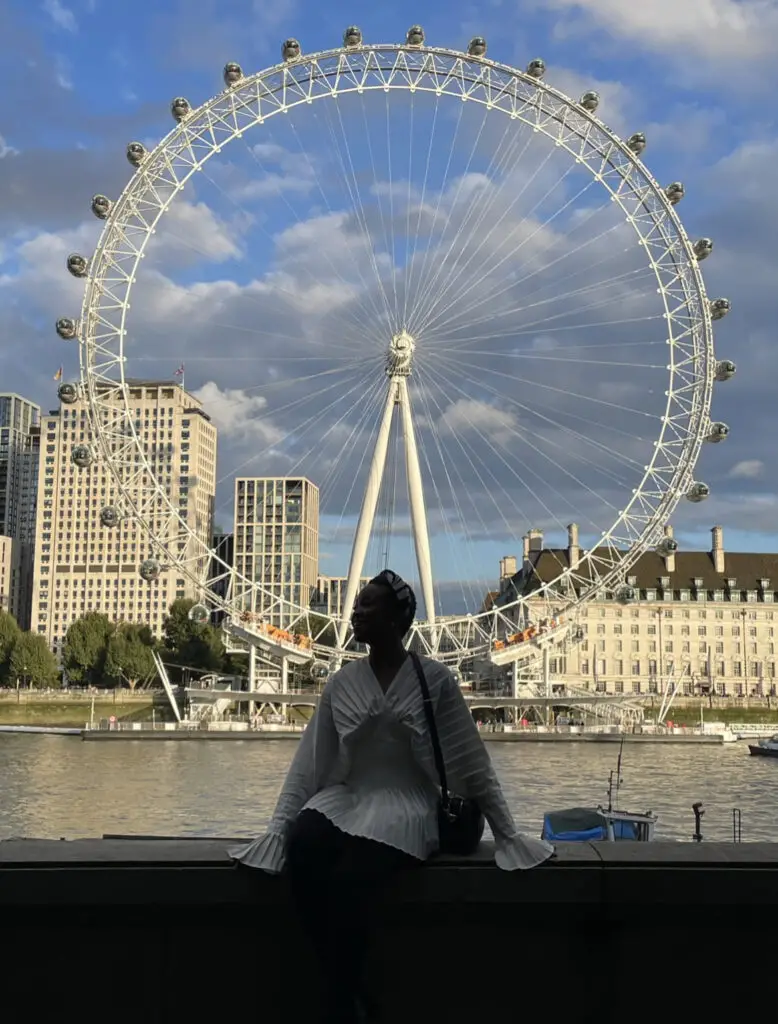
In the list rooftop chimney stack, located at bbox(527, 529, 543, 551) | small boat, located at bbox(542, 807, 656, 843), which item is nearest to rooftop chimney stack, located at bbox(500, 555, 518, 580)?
rooftop chimney stack, located at bbox(527, 529, 543, 551)

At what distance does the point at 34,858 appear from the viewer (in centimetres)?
394

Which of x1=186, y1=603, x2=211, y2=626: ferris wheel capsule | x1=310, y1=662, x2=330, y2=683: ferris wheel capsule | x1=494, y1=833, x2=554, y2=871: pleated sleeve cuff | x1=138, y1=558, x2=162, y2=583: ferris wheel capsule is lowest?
x1=310, y1=662, x2=330, y2=683: ferris wheel capsule

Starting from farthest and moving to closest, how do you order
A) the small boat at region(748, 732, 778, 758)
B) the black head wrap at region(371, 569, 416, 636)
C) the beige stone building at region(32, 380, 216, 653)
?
the beige stone building at region(32, 380, 216, 653) → the small boat at region(748, 732, 778, 758) → the black head wrap at region(371, 569, 416, 636)

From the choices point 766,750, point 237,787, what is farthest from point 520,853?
point 766,750

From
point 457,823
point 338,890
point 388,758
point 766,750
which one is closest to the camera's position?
point 338,890

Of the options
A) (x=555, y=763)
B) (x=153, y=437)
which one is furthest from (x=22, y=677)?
(x=555, y=763)

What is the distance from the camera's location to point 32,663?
110 metres

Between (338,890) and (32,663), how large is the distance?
11108cm

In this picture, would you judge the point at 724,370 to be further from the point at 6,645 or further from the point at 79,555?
the point at 79,555

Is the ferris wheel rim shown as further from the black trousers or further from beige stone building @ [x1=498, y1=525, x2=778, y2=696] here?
beige stone building @ [x1=498, y1=525, x2=778, y2=696]

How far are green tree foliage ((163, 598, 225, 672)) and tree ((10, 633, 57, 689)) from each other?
11.4m

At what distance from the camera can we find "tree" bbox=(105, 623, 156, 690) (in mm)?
107562

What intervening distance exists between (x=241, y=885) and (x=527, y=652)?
7291cm

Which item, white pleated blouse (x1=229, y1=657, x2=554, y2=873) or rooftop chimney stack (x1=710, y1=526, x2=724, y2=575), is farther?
rooftop chimney stack (x1=710, y1=526, x2=724, y2=575)
